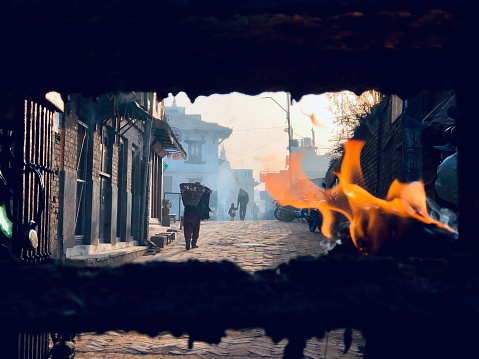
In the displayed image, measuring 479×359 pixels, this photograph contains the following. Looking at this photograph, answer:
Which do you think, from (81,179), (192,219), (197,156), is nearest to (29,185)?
(81,179)

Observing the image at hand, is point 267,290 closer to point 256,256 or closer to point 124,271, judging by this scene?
point 124,271

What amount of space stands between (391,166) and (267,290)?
10593 millimetres

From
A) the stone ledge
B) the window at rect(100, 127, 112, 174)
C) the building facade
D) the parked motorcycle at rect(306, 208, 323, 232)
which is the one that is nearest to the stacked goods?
the stone ledge

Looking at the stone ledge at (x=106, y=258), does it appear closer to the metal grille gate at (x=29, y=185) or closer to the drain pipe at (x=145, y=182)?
the drain pipe at (x=145, y=182)

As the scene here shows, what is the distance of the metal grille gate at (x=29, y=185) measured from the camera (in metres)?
4.00

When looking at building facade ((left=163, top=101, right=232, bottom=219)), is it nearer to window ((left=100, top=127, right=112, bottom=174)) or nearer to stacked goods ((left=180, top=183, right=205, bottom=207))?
stacked goods ((left=180, top=183, right=205, bottom=207))

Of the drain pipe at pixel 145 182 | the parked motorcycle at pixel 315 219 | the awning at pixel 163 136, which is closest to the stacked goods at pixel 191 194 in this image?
the drain pipe at pixel 145 182

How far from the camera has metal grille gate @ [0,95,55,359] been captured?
Result: 4.00 metres

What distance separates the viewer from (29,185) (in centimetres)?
422

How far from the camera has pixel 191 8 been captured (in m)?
2.12

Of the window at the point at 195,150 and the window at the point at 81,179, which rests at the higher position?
the window at the point at 195,150

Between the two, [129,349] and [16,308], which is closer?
[16,308]

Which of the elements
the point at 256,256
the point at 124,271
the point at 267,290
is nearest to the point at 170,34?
the point at 124,271

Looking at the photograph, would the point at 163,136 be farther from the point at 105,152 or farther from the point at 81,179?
the point at 81,179
